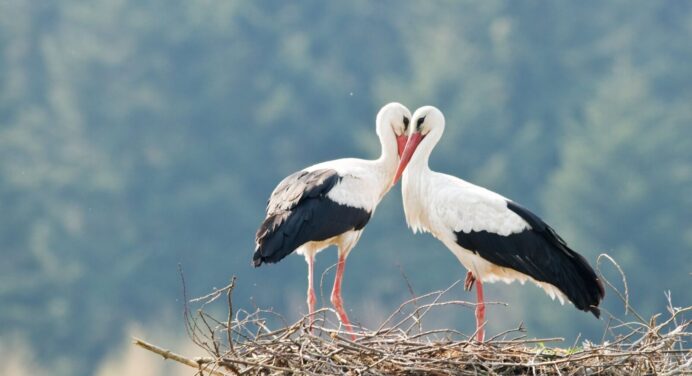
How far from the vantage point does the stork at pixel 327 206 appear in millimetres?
7785

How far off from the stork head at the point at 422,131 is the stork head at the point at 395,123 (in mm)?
128

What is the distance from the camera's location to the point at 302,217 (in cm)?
785

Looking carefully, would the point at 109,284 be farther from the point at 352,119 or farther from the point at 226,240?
the point at 352,119

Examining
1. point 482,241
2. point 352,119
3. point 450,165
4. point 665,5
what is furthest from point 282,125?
point 482,241

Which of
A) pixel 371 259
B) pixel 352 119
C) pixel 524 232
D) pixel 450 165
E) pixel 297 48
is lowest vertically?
pixel 524 232

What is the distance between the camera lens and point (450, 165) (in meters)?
30.6

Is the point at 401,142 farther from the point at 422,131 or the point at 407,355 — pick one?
the point at 407,355

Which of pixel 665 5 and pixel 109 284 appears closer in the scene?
pixel 109 284

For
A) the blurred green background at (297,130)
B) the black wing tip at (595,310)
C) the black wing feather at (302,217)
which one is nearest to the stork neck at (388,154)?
the black wing feather at (302,217)

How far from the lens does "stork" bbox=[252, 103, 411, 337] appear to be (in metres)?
7.79

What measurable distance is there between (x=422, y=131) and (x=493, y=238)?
84 centimetres

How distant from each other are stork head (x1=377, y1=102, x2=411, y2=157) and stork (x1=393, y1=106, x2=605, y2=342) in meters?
0.35

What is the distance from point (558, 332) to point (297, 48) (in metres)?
10.9

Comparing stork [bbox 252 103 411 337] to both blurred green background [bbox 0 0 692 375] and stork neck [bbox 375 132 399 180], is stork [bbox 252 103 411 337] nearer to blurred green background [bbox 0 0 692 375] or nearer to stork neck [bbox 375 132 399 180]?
stork neck [bbox 375 132 399 180]
